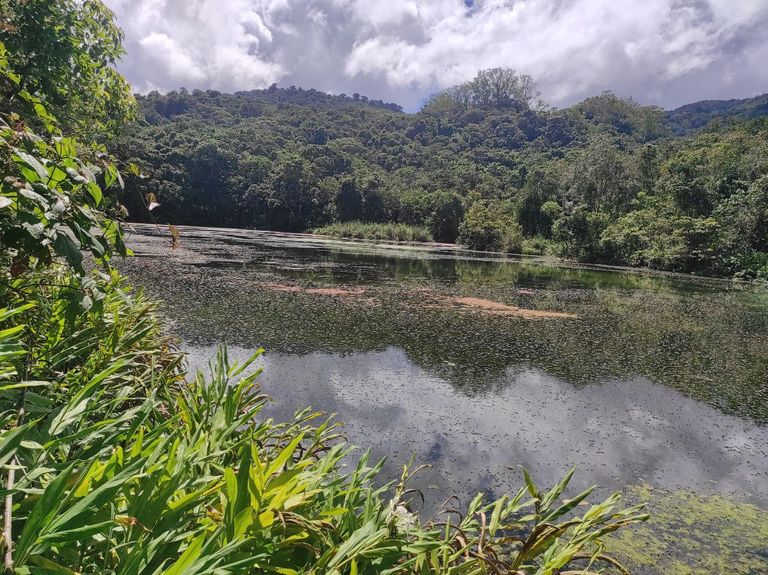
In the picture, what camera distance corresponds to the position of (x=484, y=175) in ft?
178

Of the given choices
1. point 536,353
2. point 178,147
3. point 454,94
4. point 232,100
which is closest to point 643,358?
point 536,353

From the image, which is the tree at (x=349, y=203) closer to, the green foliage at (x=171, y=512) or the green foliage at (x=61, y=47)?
the green foliage at (x=61, y=47)

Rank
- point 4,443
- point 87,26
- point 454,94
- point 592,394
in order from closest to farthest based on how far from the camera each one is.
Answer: point 4,443 < point 87,26 < point 592,394 < point 454,94

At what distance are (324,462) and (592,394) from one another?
5.10 m

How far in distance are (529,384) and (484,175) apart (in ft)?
169

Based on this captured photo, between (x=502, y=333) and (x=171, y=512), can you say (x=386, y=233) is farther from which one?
(x=171, y=512)

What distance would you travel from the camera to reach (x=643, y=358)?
24.6ft

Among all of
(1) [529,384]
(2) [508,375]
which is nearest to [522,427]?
(1) [529,384]

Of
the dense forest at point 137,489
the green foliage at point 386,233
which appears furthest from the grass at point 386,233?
the dense forest at point 137,489

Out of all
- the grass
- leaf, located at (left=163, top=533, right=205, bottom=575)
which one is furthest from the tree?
leaf, located at (left=163, top=533, right=205, bottom=575)

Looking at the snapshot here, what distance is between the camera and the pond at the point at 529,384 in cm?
346

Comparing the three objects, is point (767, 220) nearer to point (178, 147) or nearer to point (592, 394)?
point (592, 394)

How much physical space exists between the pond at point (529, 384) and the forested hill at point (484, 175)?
283cm

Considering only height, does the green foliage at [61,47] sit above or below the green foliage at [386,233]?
above
